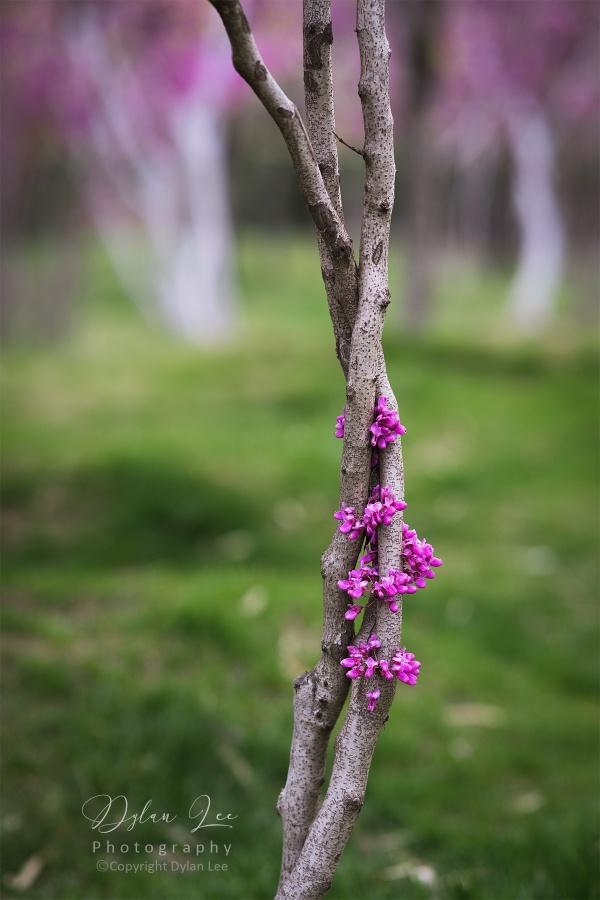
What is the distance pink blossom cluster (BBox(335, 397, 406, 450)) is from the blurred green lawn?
1.81m

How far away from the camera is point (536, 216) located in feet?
66.4

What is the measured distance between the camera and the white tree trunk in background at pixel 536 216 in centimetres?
1858

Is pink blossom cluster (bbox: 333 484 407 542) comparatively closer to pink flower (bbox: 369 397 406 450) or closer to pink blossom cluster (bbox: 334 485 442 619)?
pink blossom cluster (bbox: 334 485 442 619)

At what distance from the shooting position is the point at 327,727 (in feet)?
7.12

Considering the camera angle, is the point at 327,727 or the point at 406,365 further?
the point at 406,365

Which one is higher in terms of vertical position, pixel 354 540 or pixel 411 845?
pixel 354 540

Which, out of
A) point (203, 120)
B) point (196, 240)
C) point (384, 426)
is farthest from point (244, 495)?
point (203, 120)

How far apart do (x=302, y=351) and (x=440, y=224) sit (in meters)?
24.3

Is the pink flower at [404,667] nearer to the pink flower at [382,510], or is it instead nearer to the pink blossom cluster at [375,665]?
the pink blossom cluster at [375,665]

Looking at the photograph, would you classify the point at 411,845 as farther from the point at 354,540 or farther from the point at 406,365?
the point at 406,365

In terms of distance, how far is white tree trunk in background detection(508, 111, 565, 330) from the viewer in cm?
1858

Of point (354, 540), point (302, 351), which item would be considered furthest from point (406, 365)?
point (354, 540)

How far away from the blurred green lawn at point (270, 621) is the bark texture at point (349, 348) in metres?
1.26

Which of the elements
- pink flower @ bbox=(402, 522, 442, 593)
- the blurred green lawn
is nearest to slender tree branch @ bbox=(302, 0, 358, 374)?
pink flower @ bbox=(402, 522, 442, 593)
